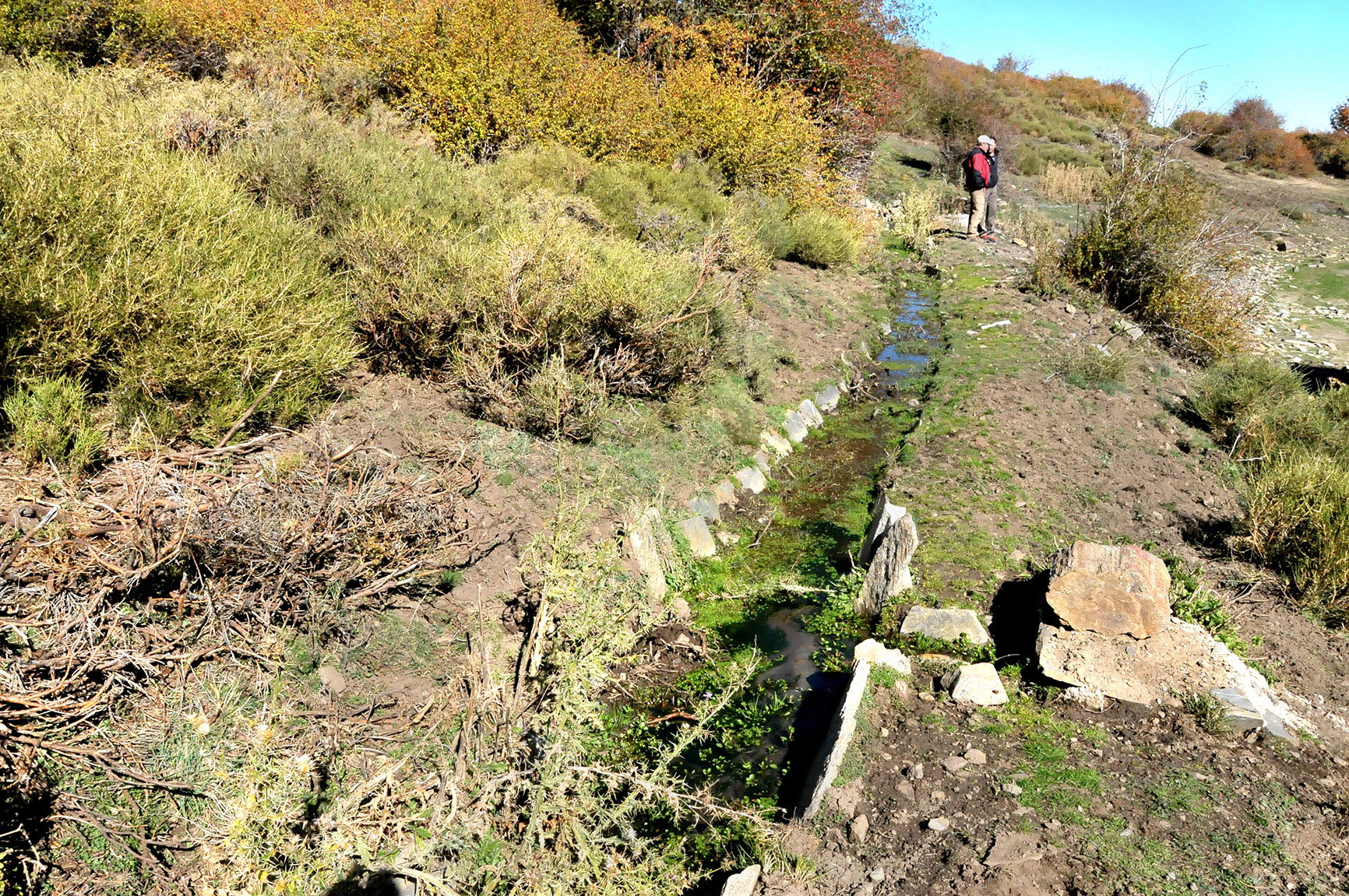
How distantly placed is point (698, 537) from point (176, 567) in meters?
3.45

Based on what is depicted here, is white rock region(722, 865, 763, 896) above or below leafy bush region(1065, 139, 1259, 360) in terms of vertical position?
below

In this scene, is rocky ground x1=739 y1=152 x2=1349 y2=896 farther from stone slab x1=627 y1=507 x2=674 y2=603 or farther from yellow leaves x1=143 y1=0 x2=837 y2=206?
yellow leaves x1=143 y1=0 x2=837 y2=206

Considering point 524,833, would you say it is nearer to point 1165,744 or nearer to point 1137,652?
point 1165,744

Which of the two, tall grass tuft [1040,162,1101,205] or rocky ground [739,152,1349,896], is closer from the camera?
rocky ground [739,152,1349,896]

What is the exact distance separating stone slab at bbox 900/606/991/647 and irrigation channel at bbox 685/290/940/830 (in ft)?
1.32

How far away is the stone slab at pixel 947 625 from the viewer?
5.08 meters

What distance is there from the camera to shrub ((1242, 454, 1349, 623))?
5438 millimetres

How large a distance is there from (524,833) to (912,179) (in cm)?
2224

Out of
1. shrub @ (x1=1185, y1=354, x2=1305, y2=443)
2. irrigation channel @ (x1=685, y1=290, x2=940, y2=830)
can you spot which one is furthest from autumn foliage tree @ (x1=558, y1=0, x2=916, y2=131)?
shrub @ (x1=1185, y1=354, x2=1305, y2=443)

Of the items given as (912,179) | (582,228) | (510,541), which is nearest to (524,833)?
(510,541)

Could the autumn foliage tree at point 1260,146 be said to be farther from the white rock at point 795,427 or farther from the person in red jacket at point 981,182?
the white rock at point 795,427

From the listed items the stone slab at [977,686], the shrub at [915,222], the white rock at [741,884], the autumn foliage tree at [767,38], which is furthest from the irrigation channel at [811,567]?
the autumn foliage tree at [767,38]

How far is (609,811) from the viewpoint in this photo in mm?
3230

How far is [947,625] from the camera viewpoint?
5.12m
